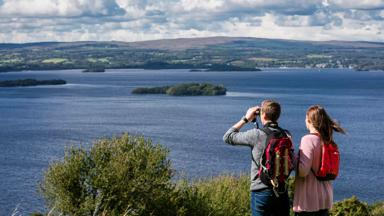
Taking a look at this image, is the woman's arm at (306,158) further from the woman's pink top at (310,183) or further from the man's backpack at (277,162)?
the man's backpack at (277,162)

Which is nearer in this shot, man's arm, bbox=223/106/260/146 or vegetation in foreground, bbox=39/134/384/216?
man's arm, bbox=223/106/260/146

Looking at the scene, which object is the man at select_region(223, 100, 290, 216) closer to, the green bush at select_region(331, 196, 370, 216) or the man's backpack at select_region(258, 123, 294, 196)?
the man's backpack at select_region(258, 123, 294, 196)

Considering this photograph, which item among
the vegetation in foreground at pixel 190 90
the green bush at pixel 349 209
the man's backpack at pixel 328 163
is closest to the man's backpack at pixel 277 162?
the man's backpack at pixel 328 163

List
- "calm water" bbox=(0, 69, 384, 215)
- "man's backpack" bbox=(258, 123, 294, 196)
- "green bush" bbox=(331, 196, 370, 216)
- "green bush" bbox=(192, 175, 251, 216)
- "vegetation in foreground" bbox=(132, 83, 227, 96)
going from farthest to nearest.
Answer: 1. "vegetation in foreground" bbox=(132, 83, 227, 96)
2. "calm water" bbox=(0, 69, 384, 215)
3. "green bush" bbox=(331, 196, 370, 216)
4. "green bush" bbox=(192, 175, 251, 216)
5. "man's backpack" bbox=(258, 123, 294, 196)

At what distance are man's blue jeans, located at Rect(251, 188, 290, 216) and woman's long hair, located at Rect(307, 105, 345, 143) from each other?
0.80 meters

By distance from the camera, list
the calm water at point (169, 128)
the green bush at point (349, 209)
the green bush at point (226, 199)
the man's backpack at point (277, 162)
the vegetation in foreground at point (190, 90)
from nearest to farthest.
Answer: the man's backpack at point (277, 162) < the green bush at point (226, 199) < the green bush at point (349, 209) < the calm water at point (169, 128) < the vegetation in foreground at point (190, 90)

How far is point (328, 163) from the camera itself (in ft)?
22.5

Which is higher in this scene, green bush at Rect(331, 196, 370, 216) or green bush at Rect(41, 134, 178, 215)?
green bush at Rect(41, 134, 178, 215)

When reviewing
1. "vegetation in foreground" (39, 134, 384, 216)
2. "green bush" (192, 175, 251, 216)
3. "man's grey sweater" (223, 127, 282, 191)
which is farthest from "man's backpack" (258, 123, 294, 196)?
"green bush" (192, 175, 251, 216)

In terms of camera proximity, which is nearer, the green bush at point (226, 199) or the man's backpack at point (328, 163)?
the man's backpack at point (328, 163)

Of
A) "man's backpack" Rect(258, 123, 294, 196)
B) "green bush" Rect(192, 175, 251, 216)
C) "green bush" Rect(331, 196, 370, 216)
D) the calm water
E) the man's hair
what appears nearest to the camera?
"man's backpack" Rect(258, 123, 294, 196)

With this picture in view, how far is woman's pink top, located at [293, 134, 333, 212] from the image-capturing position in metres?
6.86

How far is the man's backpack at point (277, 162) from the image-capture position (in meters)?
6.83

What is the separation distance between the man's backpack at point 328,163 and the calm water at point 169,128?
1223 cm
